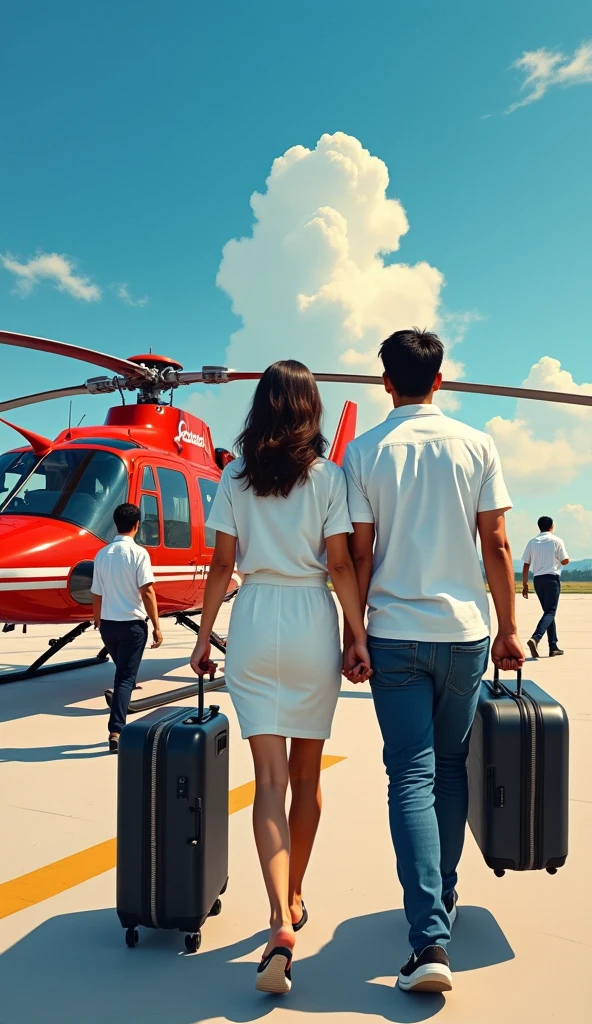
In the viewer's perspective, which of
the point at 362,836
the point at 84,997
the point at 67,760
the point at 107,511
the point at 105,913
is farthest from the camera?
the point at 107,511

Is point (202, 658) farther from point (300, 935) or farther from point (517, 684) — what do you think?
point (517, 684)

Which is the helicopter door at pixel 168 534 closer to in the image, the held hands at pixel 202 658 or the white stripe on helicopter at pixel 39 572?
the white stripe on helicopter at pixel 39 572

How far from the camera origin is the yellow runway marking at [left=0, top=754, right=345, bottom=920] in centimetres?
305

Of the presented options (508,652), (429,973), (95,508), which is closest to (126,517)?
(95,508)

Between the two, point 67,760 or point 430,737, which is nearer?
point 430,737

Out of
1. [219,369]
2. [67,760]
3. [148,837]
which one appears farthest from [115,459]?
[148,837]

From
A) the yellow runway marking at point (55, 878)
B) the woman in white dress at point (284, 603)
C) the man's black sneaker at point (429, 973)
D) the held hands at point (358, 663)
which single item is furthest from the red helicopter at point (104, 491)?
the man's black sneaker at point (429, 973)

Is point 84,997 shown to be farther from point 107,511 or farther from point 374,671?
point 107,511

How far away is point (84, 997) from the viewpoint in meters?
2.34

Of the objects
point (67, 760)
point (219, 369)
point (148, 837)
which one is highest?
point (219, 369)

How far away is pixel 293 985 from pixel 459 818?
0.76 metres

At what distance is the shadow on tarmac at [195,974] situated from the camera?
2262 mm

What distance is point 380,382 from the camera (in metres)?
9.05

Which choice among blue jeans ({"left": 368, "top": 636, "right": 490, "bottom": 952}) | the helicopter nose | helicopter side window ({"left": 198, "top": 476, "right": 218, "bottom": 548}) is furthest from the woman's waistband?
helicopter side window ({"left": 198, "top": 476, "right": 218, "bottom": 548})
